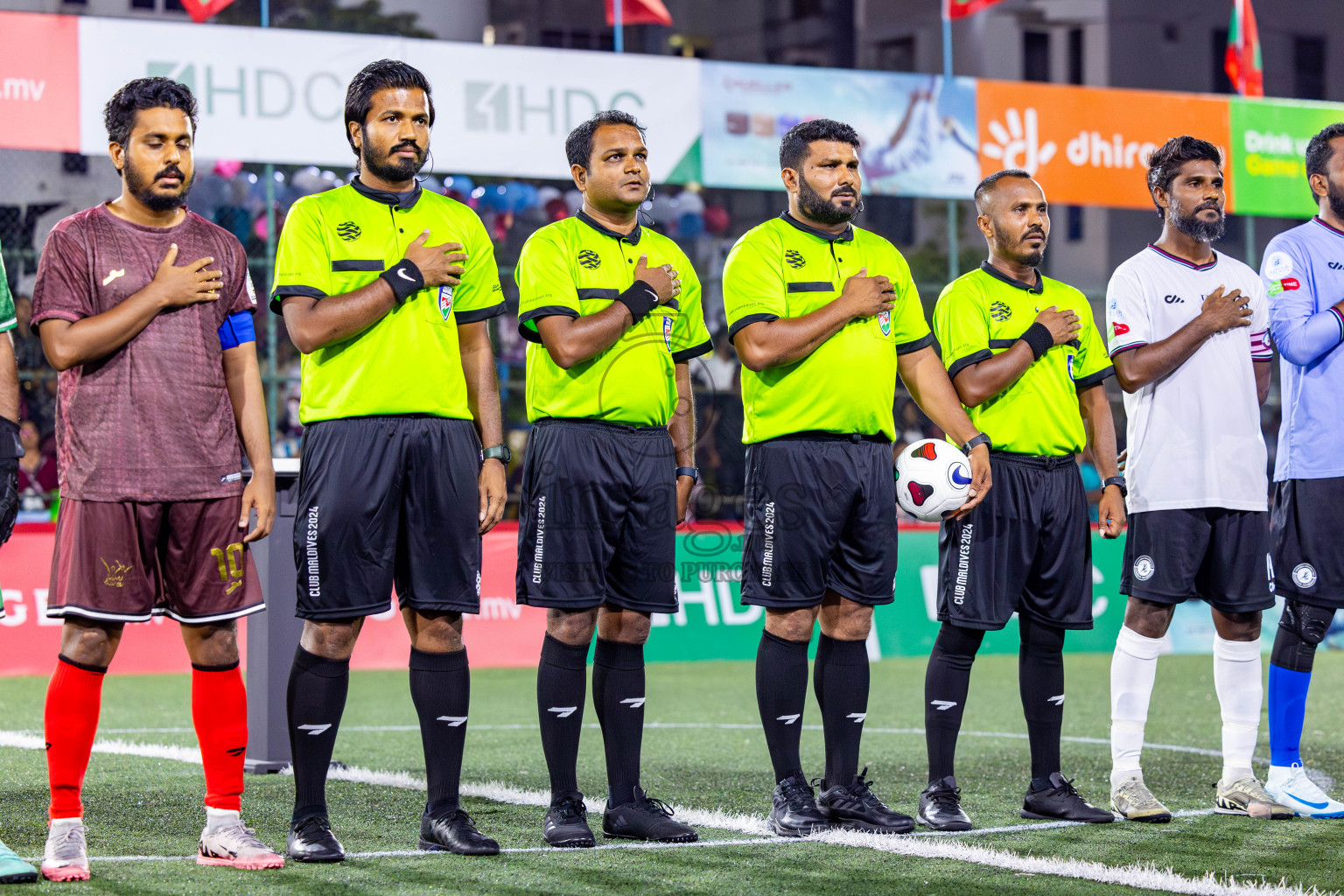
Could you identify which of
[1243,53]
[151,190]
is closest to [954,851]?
[151,190]

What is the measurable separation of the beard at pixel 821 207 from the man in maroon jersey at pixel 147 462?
6.75 ft

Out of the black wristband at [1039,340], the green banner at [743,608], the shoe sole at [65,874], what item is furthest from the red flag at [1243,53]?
the shoe sole at [65,874]

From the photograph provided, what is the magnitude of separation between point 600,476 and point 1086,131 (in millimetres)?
11364

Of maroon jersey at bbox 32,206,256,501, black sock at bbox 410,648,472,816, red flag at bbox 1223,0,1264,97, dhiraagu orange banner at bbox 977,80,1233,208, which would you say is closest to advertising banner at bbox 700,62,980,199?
dhiraagu orange banner at bbox 977,80,1233,208

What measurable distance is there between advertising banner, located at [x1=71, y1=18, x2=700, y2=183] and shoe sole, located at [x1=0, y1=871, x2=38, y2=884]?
28.4 ft

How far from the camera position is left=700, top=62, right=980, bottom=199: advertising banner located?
Answer: 13938 millimetres

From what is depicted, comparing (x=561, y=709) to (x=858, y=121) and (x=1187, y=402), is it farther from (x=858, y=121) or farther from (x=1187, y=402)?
(x=858, y=121)

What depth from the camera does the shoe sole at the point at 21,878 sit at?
434 centimetres

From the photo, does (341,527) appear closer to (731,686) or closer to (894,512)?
(894,512)

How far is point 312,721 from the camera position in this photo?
4719mm

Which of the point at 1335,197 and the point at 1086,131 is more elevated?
the point at 1086,131

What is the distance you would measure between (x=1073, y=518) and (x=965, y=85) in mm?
9797

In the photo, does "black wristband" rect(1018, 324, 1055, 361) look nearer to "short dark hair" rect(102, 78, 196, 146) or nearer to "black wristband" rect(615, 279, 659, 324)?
"black wristband" rect(615, 279, 659, 324)

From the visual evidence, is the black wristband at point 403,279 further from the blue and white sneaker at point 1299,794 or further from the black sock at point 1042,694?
the blue and white sneaker at point 1299,794
